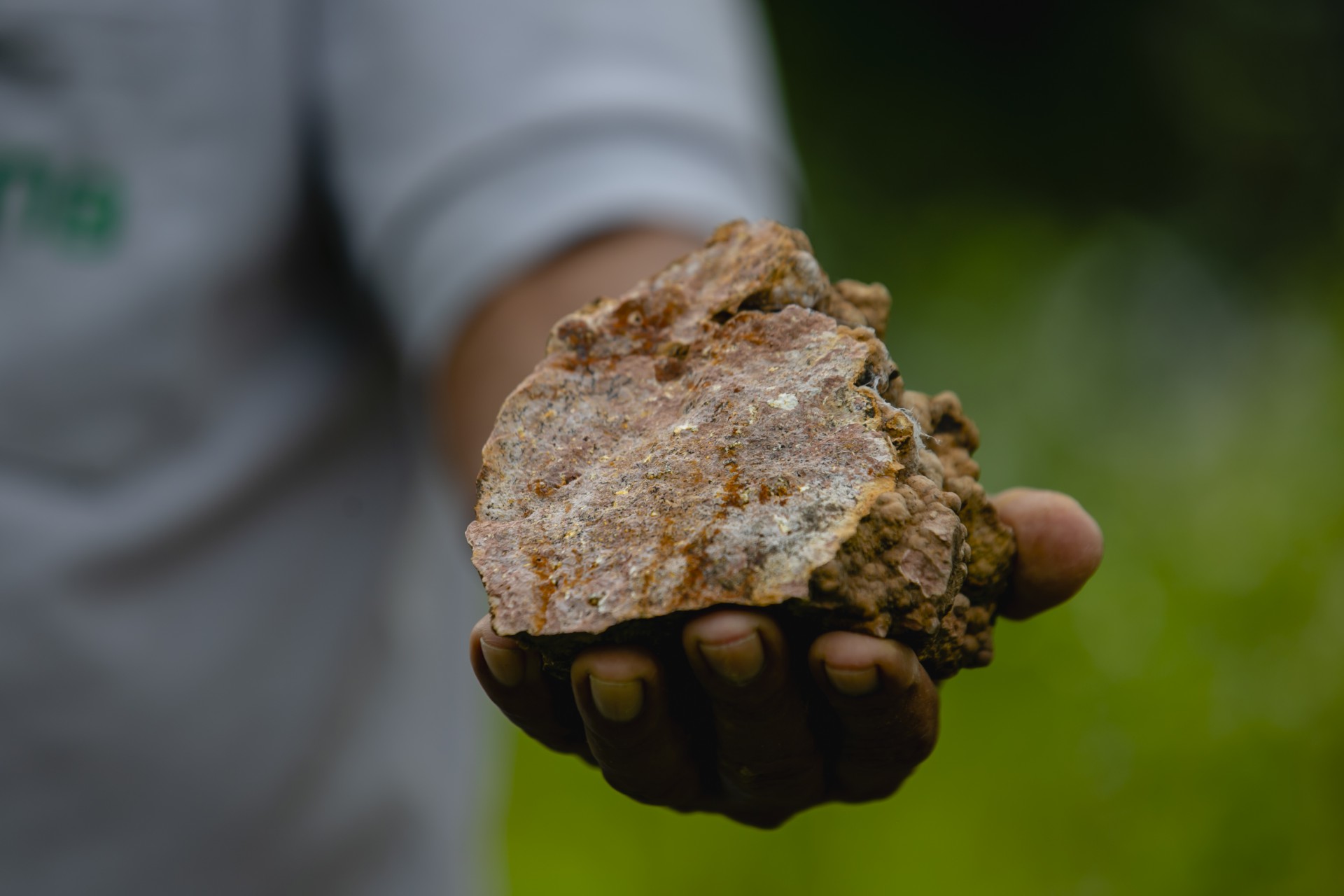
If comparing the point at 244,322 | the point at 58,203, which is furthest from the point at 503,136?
the point at 58,203

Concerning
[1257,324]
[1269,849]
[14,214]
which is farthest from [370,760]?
[1257,324]

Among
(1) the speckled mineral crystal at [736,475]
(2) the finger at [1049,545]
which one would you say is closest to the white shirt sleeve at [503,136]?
(1) the speckled mineral crystal at [736,475]

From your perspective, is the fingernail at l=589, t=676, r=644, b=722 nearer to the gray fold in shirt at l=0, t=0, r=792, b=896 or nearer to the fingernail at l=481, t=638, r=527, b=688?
the fingernail at l=481, t=638, r=527, b=688

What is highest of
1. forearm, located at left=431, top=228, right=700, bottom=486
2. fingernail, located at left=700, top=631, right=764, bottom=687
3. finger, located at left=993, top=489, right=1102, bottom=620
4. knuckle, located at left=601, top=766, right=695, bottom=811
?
forearm, located at left=431, top=228, right=700, bottom=486

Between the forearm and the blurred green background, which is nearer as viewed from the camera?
the forearm

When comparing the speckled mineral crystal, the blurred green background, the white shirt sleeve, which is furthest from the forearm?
the blurred green background

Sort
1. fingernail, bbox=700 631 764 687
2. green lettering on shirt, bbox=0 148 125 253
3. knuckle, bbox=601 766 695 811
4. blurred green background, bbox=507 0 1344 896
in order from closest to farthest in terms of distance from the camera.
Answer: fingernail, bbox=700 631 764 687 → knuckle, bbox=601 766 695 811 → green lettering on shirt, bbox=0 148 125 253 → blurred green background, bbox=507 0 1344 896

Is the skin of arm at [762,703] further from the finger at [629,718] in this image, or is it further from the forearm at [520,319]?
the forearm at [520,319]

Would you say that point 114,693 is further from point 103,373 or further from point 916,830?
point 916,830

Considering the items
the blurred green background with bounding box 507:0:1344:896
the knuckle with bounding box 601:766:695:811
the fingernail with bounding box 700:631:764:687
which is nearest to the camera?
the fingernail with bounding box 700:631:764:687
